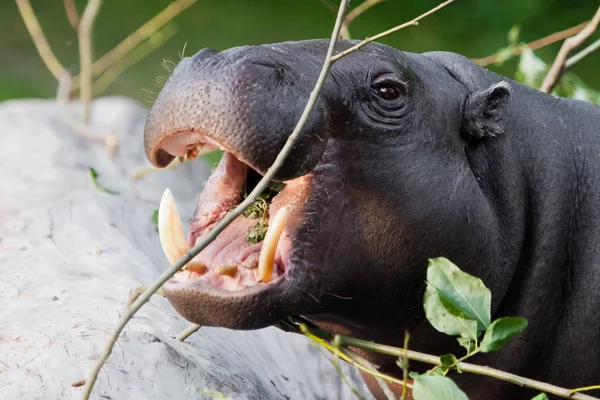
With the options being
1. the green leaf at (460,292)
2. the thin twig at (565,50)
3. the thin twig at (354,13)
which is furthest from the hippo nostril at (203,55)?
the thin twig at (565,50)

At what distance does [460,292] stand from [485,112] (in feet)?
2.19

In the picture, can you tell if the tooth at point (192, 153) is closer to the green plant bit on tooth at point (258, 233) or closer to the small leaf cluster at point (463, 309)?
the green plant bit on tooth at point (258, 233)

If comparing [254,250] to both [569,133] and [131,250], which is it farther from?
[131,250]

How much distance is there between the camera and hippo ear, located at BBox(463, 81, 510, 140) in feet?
9.09

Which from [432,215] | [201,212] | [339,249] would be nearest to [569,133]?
[432,215]

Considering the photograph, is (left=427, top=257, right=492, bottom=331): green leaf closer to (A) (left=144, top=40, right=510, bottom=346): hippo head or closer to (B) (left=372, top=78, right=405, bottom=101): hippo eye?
(A) (left=144, top=40, right=510, bottom=346): hippo head

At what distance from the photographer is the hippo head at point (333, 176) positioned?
230 centimetres

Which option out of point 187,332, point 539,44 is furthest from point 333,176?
point 539,44

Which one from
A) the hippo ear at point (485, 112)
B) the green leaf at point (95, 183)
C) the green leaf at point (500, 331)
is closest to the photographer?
the green leaf at point (500, 331)

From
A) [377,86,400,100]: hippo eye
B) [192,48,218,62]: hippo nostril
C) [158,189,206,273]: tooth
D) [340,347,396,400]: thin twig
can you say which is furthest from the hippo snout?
[340,347,396,400]: thin twig

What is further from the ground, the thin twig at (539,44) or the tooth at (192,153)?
the thin twig at (539,44)

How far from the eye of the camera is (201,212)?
8.44 ft

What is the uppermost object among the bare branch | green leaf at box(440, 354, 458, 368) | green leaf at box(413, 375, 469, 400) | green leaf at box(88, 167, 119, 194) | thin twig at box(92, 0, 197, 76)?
thin twig at box(92, 0, 197, 76)

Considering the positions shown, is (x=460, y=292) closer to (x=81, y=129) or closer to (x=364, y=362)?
(x=364, y=362)
